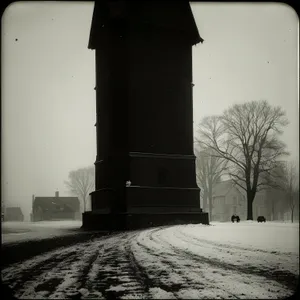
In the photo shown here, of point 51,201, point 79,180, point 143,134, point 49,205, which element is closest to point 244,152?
point 79,180

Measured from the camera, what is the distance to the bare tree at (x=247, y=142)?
10.6m

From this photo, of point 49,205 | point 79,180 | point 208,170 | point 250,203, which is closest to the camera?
point 79,180

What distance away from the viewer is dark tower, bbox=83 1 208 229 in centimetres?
1817

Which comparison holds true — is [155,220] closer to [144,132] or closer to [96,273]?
[144,132]

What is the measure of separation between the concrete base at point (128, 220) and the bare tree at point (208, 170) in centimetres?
288

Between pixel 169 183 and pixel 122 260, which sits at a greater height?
pixel 169 183

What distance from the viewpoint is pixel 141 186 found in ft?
69.5

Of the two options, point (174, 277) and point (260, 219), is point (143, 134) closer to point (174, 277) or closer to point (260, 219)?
point (260, 219)

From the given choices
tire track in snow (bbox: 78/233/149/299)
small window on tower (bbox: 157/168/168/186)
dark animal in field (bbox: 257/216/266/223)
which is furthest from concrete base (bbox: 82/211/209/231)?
tire track in snow (bbox: 78/233/149/299)

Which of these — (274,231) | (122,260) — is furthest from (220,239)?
(122,260)

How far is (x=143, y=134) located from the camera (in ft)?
68.1

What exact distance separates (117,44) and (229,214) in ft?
33.5

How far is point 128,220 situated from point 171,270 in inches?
447

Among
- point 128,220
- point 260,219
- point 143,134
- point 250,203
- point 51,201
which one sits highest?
point 143,134
